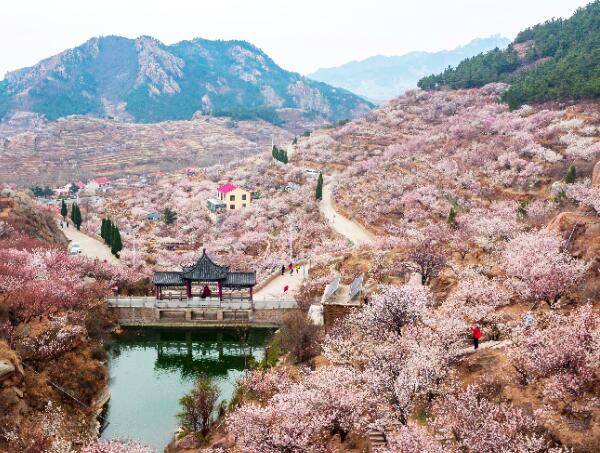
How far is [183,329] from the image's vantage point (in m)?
49.9

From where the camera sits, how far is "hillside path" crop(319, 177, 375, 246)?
65812 millimetres

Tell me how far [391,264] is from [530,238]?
44.3 ft

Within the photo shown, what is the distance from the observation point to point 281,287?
5381cm

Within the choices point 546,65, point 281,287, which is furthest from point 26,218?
point 546,65

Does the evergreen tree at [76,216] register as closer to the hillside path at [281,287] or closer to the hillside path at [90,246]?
the hillside path at [90,246]

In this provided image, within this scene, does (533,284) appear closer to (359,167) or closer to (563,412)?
(563,412)

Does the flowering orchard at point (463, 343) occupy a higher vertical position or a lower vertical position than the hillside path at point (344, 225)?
higher

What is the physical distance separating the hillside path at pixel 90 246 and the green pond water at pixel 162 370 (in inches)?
862

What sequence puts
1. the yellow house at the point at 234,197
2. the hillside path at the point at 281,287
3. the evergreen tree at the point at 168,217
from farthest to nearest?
the yellow house at the point at 234,197
the evergreen tree at the point at 168,217
the hillside path at the point at 281,287

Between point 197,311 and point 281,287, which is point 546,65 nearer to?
point 281,287

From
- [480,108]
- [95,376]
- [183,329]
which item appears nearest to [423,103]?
[480,108]

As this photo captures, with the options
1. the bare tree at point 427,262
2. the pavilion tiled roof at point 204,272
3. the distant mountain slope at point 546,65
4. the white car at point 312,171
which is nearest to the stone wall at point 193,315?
the pavilion tiled roof at point 204,272

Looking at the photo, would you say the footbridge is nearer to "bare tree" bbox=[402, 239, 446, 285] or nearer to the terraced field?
"bare tree" bbox=[402, 239, 446, 285]

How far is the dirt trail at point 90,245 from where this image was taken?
67.6 meters
